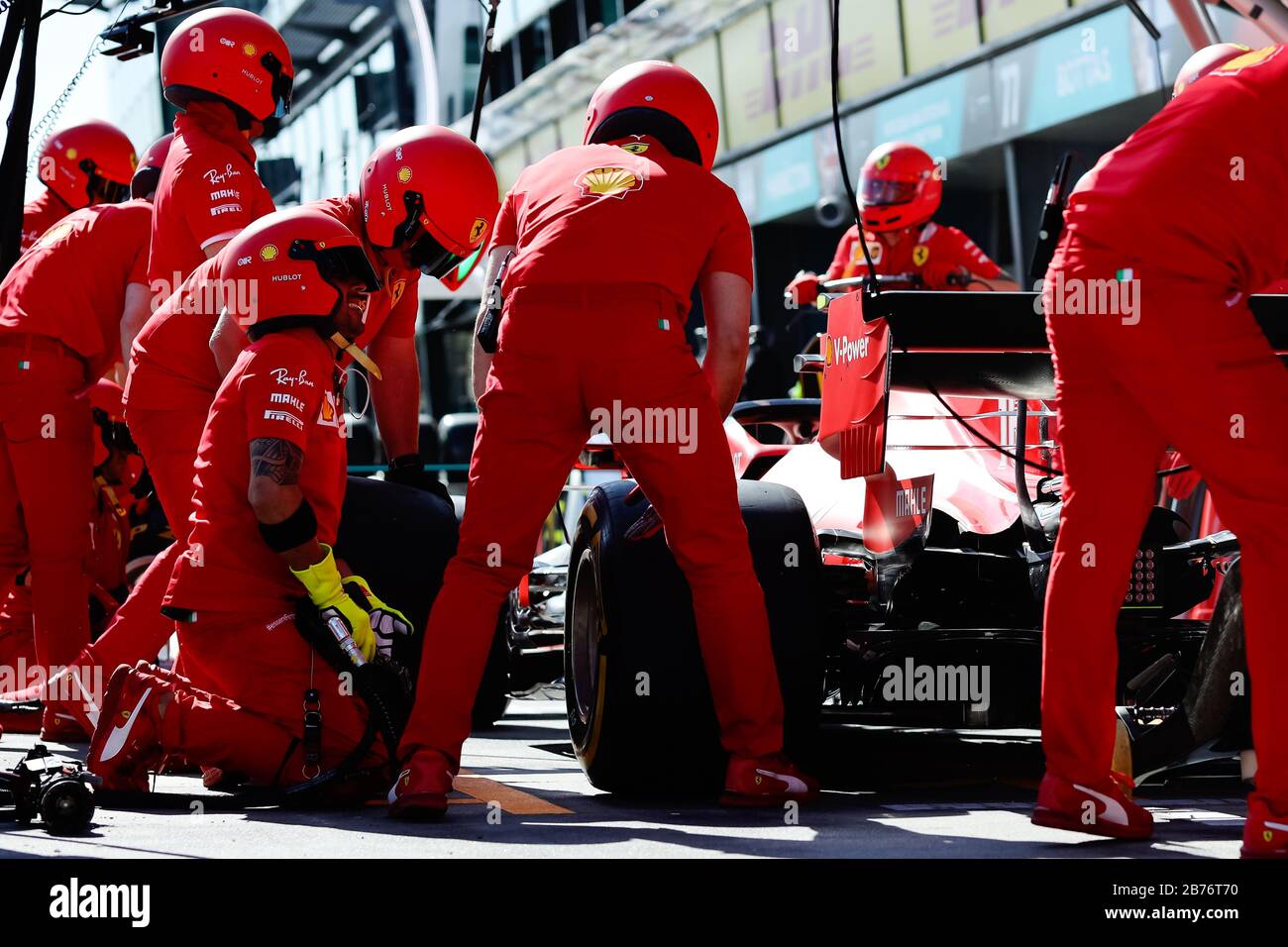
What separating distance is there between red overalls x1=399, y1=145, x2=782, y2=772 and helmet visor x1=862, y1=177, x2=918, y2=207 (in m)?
4.14

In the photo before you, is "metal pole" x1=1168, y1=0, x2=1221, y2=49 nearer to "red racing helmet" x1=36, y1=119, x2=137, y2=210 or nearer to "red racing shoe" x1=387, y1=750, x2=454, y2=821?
"red racing shoe" x1=387, y1=750, x2=454, y2=821

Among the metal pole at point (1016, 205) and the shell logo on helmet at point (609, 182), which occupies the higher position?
the metal pole at point (1016, 205)

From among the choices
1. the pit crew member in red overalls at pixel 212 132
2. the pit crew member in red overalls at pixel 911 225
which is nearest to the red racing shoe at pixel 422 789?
the pit crew member in red overalls at pixel 212 132

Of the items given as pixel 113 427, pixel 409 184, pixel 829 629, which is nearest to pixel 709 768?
pixel 829 629

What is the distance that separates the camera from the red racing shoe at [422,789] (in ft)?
13.3

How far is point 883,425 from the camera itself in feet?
15.0

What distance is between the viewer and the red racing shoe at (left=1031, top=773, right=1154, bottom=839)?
363 cm

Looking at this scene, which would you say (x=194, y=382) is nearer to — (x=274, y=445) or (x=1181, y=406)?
(x=274, y=445)

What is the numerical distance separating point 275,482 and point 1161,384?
2.01 metres

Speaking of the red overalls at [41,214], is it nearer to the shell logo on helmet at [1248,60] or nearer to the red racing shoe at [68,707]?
the red racing shoe at [68,707]

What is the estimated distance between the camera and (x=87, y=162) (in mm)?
7254

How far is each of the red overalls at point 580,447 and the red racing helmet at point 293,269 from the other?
51 cm
